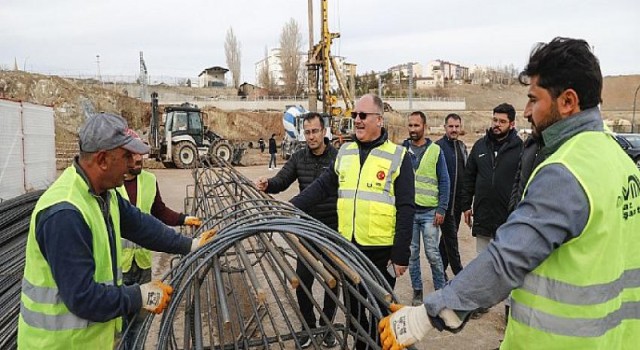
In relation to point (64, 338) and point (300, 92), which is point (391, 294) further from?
point (300, 92)

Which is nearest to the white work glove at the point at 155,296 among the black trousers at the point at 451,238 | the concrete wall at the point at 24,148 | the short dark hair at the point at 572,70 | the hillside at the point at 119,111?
the short dark hair at the point at 572,70

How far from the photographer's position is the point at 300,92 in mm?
52188

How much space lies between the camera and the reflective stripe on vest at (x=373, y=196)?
2.96 meters

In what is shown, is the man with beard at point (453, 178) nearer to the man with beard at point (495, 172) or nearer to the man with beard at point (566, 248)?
the man with beard at point (495, 172)

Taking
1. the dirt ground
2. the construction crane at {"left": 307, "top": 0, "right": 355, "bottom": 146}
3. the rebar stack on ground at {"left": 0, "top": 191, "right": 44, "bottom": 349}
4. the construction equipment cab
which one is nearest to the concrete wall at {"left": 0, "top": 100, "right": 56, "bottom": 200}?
the rebar stack on ground at {"left": 0, "top": 191, "right": 44, "bottom": 349}

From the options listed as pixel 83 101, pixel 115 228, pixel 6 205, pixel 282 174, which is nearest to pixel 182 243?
pixel 115 228

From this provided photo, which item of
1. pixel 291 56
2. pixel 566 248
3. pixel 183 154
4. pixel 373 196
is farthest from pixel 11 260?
pixel 291 56

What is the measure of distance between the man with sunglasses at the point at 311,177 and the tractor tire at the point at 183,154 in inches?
530

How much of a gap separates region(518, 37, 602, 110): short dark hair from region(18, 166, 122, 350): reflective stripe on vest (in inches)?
65.3

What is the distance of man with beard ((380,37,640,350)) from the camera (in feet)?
4.31

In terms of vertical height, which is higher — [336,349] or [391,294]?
[391,294]

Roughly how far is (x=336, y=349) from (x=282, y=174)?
1487 millimetres

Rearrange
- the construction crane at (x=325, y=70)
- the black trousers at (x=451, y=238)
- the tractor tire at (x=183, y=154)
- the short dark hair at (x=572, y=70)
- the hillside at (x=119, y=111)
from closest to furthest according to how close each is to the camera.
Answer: the short dark hair at (x=572, y=70) < the black trousers at (x=451, y=238) < the tractor tire at (x=183, y=154) < the construction crane at (x=325, y=70) < the hillside at (x=119, y=111)

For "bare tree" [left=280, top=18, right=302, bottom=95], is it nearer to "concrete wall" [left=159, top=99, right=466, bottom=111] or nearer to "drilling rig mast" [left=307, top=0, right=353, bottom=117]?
"concrete wall" [left=159, top=99, right=466, bottom=111]
